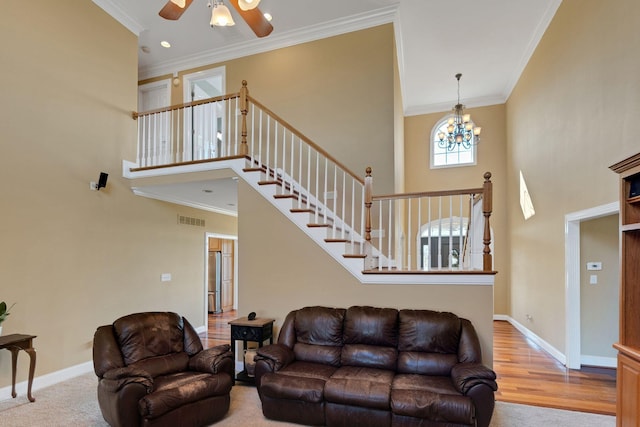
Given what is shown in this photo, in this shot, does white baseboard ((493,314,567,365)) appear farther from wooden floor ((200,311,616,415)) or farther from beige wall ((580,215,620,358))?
beige wall ((580,215,620,358))

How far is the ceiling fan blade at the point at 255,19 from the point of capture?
281cm

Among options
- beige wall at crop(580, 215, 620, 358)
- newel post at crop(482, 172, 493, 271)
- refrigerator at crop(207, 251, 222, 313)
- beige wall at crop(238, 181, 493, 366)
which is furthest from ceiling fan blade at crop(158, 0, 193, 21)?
refrigerator at crop(207, 251, 222, 313)

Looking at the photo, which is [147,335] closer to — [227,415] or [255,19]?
[227,415]

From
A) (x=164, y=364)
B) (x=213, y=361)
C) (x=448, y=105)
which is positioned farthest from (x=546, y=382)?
(x=448, y=105)

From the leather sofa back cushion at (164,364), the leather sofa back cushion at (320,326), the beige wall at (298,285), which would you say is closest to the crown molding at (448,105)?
the beige wall at (298,285)

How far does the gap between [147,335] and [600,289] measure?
19.4 ft

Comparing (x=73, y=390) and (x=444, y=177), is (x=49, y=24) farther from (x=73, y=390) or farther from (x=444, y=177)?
(x=444, y=177)

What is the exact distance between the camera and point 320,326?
379 cm

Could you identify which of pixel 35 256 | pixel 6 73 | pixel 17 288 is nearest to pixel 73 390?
pixel 17 288

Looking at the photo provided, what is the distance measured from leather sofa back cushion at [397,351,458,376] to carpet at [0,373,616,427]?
2.12 feet

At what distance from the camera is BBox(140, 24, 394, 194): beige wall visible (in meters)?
5.46

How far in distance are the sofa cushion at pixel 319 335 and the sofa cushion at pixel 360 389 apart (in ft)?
1.34

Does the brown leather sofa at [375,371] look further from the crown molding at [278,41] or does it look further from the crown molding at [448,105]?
the crown molding at [448,105]

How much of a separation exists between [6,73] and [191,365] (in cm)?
394
